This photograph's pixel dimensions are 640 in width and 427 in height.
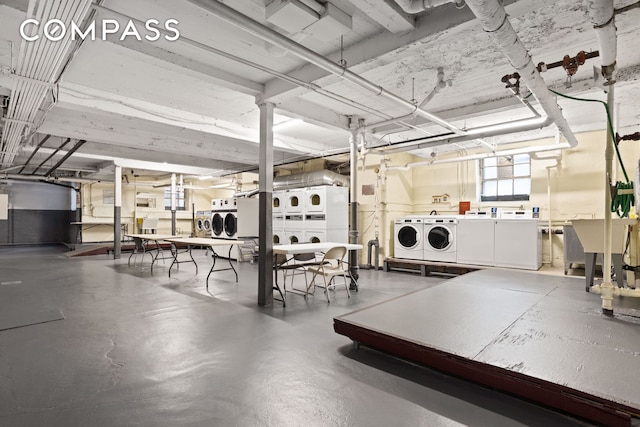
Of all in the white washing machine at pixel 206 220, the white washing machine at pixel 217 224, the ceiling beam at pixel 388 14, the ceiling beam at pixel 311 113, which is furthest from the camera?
the white washing machine at pixel 206 220

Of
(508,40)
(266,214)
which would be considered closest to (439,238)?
(266,214)

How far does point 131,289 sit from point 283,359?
3903mm

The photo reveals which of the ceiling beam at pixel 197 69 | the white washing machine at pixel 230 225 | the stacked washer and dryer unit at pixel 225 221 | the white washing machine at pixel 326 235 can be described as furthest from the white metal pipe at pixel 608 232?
the white washing machine at pixel 230 225

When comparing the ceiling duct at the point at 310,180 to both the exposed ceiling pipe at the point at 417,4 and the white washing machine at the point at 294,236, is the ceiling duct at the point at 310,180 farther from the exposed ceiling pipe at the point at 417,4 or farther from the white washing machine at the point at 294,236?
the exposed ceiling pipe at the point at 417,4

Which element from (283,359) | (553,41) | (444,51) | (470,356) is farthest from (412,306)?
(553,41)

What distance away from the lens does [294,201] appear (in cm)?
863

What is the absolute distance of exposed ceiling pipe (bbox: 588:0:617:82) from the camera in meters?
2.10

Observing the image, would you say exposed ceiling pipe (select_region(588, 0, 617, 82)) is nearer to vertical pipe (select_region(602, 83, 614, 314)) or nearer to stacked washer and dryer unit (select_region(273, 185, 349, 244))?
vertical pipe (select_region(602, 83, 614, 314))

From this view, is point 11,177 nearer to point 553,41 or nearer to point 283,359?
point 283,359

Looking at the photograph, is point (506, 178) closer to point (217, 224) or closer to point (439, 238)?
point (439, 238)

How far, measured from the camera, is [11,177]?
11.1m

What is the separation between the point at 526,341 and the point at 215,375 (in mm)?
2389

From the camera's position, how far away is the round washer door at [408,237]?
719cm

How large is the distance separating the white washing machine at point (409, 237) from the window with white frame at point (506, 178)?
1.79 m
